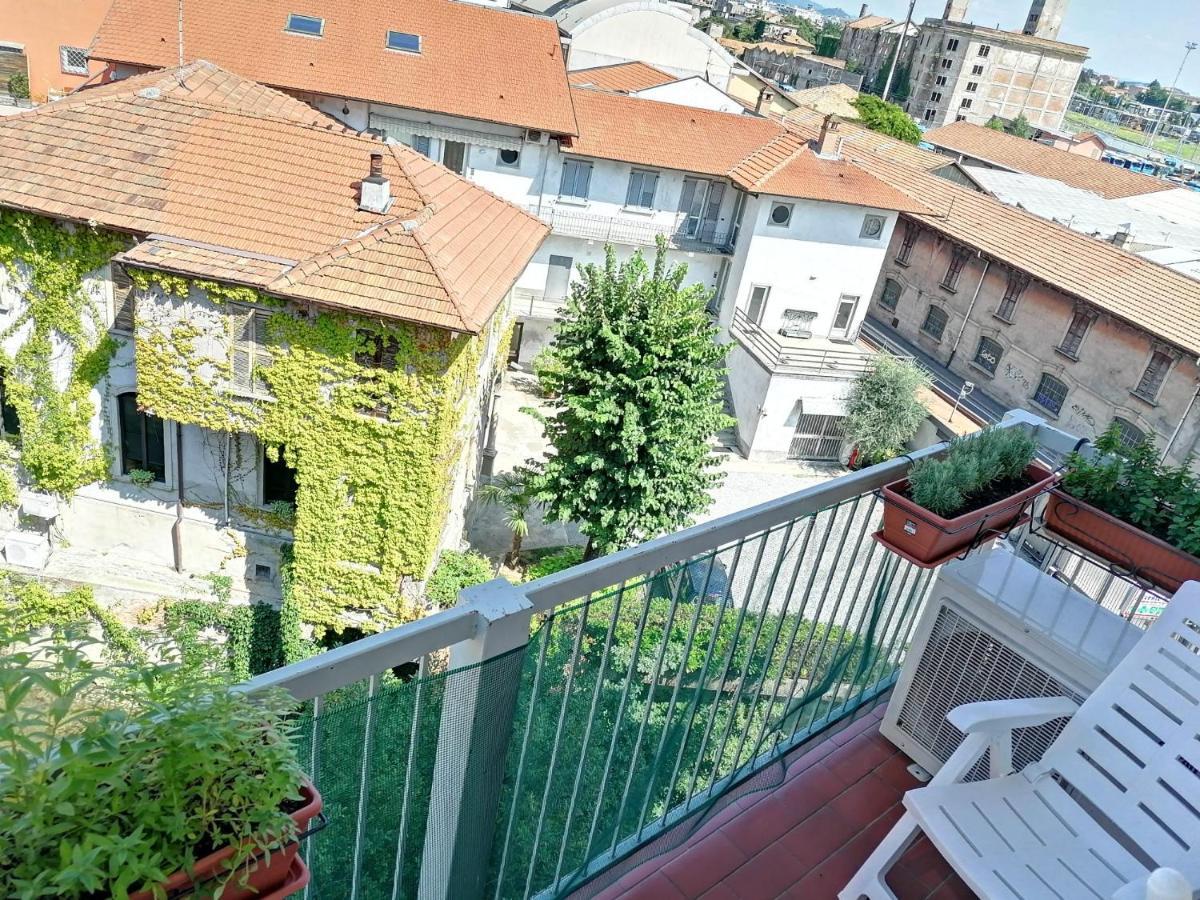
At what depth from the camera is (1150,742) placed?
2779mm

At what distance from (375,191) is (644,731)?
29.2ft

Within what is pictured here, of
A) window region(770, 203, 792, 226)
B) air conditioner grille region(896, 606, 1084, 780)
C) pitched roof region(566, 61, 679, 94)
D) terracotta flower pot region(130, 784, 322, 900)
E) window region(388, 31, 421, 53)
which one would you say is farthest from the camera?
pitched roof region(566, 61, 679, 94)

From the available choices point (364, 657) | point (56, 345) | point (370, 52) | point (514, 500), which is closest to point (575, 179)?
point (370, 52)

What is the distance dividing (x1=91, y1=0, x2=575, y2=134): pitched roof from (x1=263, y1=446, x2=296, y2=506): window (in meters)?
9.75

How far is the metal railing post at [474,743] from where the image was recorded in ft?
6.47

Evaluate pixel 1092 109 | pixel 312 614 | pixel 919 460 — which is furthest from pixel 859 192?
pixel 1092 109

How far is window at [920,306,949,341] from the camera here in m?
24.5

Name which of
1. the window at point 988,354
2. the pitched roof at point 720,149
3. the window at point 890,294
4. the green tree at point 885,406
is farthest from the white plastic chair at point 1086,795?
the window at point 890,294

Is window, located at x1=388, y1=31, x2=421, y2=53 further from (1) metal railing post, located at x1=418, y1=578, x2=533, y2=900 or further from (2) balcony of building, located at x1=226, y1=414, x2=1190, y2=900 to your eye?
(1) metal railing post, located at x1=418, y1=578, x2=533, y2=900

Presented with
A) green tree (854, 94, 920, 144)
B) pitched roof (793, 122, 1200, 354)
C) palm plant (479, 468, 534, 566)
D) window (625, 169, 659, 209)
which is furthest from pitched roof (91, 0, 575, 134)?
green tree (854, 94, 920, 144)

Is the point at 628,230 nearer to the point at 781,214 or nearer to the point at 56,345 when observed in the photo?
the point at 781,214

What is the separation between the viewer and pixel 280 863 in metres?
1.39

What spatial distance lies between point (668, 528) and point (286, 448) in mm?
5408

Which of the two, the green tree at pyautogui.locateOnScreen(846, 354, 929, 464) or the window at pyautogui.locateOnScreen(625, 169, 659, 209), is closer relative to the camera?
the green tree at pyautogui.locateOnScreen(846, 354, 929, 464)
